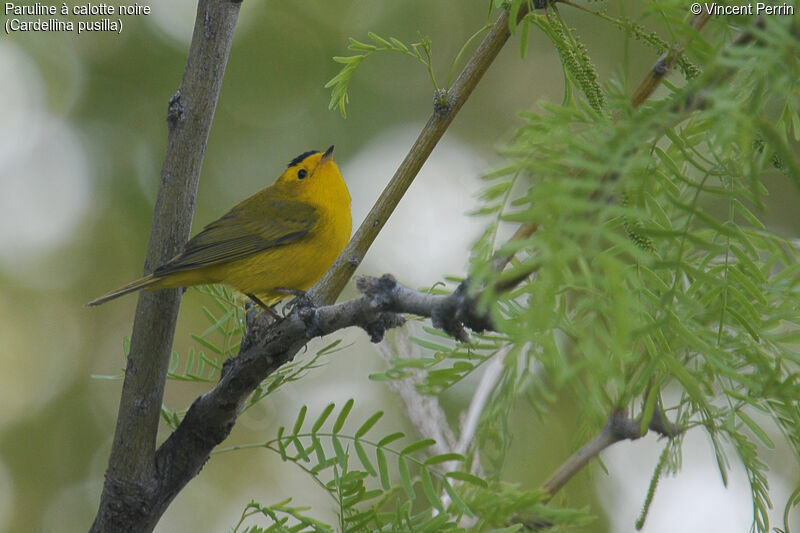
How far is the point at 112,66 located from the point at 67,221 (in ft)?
3.09

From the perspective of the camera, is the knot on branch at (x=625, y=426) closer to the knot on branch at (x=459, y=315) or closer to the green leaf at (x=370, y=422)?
the green leaf at (x=370, y=422)

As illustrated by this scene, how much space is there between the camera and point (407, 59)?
4.56 meters

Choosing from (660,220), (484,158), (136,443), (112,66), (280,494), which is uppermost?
(112,66)

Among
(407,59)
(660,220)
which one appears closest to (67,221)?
(407,59)

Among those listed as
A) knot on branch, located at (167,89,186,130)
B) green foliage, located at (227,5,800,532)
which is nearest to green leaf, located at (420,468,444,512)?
green foliage, located at (227,5,800,532)

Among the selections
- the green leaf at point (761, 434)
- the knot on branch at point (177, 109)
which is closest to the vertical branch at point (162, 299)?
the knot on branch at point (177, 109)

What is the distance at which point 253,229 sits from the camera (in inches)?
130

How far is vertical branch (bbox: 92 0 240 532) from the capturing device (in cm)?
143

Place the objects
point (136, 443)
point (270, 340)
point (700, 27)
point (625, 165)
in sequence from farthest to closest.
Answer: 1. point (136, 443)
2. point (270, 340)
3. point (700, 27)
4. point (625, 165)

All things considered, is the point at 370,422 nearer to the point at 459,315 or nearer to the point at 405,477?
the point at 405,477

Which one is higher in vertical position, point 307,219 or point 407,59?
point 407,59

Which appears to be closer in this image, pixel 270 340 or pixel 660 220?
pixel 660 220

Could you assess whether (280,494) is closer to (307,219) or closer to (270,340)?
(307,219)

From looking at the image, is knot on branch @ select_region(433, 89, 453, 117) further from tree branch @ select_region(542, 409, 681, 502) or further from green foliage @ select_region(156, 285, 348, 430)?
tree branch @ select_region(542, 409, 681, 502)
